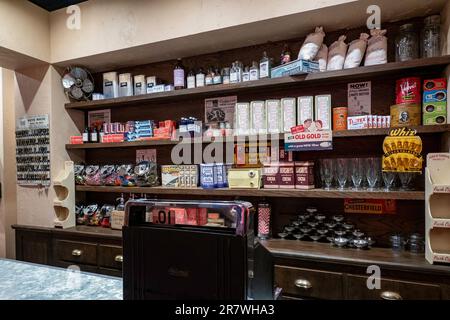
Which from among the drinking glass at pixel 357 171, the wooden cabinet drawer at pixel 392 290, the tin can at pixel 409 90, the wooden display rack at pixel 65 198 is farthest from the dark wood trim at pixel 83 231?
the tin can at pixel 409 90

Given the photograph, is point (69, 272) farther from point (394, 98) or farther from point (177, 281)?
point (394, 98)

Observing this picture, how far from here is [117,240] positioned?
226 cm

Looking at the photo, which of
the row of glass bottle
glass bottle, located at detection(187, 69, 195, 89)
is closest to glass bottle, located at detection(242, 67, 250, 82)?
the row of glass bottle

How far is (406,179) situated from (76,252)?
2.44 m

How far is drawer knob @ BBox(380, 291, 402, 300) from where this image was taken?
1.52 metres

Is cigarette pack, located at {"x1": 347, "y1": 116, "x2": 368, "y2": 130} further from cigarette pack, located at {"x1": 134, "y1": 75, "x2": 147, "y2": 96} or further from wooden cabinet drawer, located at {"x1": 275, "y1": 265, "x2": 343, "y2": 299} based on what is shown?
cigarette pack, located at {"x1": 134, "y1": 75, "x2": 147, "y2": 96}

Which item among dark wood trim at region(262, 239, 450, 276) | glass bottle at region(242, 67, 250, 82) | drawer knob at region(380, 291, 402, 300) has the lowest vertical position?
drawer knob at region(380, 291, 402, 300)

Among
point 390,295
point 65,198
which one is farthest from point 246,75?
point 65,198

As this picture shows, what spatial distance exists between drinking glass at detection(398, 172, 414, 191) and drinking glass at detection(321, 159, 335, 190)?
397 mm

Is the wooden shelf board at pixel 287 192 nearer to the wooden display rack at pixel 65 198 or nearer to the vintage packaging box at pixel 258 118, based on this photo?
the wooden display rack at pixel 65 198

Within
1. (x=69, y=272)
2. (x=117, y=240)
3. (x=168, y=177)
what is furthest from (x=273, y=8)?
(x=117, y=240)

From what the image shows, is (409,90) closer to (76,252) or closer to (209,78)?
(209,78)

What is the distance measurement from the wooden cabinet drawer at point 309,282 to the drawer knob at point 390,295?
206 mm
